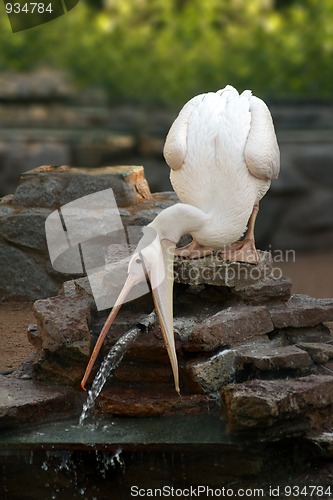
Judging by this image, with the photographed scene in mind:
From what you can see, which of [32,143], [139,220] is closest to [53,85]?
[32,143]

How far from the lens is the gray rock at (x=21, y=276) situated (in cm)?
653

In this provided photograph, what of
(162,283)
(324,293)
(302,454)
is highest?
(162,283)

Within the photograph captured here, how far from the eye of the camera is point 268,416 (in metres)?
4.16

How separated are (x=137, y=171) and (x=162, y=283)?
2.29m

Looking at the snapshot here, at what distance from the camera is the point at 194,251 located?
5074mm

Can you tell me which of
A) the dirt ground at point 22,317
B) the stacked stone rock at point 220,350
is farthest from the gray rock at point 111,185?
the stacked stone rock at point 220,350

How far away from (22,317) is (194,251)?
1603 mm

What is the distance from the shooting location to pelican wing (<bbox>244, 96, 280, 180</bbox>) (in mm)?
5016

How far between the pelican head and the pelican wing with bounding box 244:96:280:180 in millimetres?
684

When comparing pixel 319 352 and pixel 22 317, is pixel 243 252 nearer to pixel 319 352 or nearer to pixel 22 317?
pixel 319 352

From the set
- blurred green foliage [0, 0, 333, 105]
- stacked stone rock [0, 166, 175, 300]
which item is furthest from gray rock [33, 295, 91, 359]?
blurred green foliage [0, 0, 333, 105]

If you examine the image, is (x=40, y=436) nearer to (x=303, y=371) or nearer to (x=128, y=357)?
(x=128, y=357)

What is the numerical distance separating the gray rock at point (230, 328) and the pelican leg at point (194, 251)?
33 cm

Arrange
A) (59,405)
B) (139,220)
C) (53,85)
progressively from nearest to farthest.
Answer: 1. (59,405)
2. (139,220)
3. (53,85)
